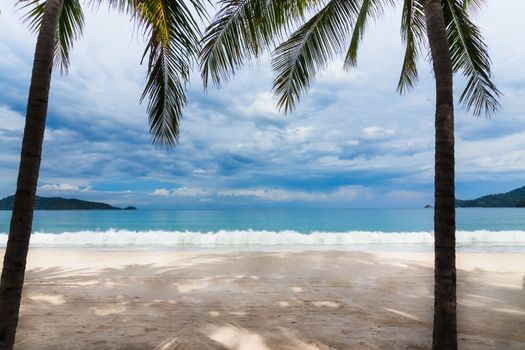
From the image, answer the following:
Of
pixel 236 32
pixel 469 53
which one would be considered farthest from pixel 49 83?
pixel 469 53

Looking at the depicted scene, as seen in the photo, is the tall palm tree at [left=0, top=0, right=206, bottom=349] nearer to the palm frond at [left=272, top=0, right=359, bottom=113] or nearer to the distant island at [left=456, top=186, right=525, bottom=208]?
the palm frond at [left=272, top=0, right=359, bottom=113]

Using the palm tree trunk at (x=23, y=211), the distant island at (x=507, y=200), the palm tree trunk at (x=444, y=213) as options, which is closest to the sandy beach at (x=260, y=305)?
the palm tree trunk at (x=444, y=213)

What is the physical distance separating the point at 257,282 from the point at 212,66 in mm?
3994

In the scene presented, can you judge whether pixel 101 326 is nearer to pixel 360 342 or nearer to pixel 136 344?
pixel 136 344

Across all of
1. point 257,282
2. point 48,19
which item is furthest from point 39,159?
point 257,282

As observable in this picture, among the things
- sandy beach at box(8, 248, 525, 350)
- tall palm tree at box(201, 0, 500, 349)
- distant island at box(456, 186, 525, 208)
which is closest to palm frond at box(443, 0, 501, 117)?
tall palm tree at box(201, 0, 500, 349)

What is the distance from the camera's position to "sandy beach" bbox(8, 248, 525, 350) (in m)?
3.82

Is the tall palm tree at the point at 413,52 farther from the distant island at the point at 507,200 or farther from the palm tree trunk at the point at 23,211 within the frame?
the distant island at the point at 507,200

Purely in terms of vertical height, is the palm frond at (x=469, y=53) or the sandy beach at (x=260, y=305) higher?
the palm frond at (x=469, y=53)

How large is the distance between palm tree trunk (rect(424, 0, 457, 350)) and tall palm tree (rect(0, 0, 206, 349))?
268 cm

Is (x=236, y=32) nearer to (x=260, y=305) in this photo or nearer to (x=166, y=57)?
(x=166, y=57)

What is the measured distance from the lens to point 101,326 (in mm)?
4285

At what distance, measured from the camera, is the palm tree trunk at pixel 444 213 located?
9.51ft

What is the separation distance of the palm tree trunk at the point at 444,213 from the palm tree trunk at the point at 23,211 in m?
3.11
